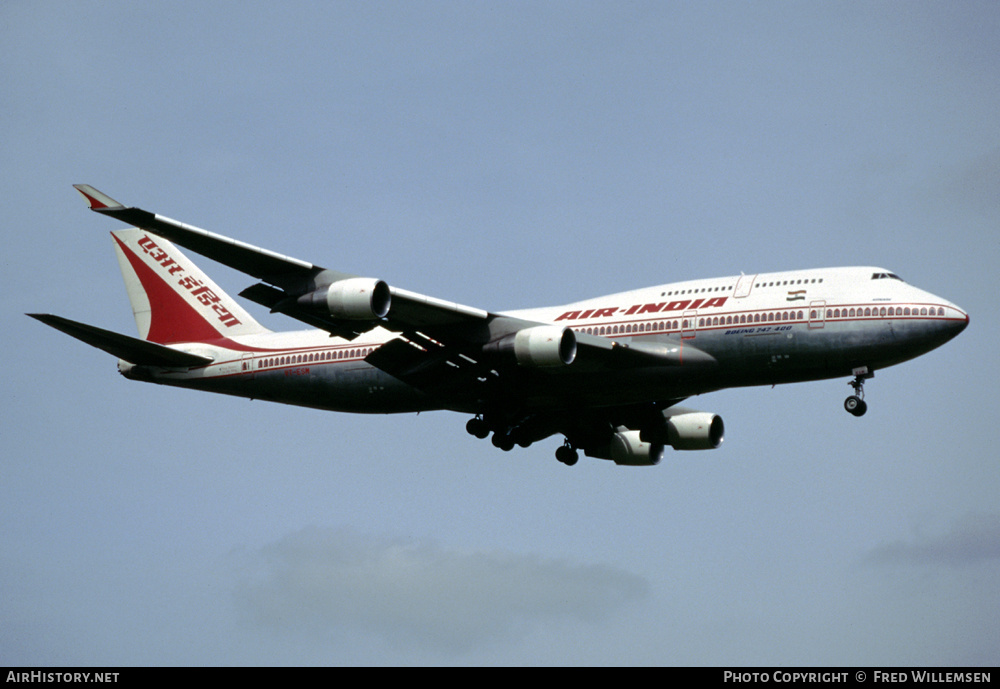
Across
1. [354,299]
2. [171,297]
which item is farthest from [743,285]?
[171,297]

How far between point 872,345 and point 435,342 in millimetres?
15329

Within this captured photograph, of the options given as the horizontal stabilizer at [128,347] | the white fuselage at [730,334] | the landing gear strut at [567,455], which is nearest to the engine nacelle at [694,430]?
the landing gear strut at [567,455]

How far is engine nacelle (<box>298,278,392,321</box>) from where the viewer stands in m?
42.8

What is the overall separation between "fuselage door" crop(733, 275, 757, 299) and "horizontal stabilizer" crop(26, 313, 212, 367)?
869 inches

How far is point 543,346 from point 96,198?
1510cm

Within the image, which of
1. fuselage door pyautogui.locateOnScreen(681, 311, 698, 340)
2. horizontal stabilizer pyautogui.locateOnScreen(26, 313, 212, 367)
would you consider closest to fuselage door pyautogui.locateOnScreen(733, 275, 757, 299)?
fuselage door pyautogui.locateOnScreen(681, 311, 698, 340)

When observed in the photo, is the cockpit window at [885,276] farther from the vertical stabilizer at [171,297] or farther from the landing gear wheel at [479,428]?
the vertical stabilizer at [171,297]

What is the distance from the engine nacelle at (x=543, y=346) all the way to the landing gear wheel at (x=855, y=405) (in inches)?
375

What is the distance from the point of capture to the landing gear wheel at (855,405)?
149ft

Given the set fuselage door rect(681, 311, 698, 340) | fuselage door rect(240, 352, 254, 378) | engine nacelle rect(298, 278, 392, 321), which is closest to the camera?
engine nacelle rect(298, 278, 392, 321)

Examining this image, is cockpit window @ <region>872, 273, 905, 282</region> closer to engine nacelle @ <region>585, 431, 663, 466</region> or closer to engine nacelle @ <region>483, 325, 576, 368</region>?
engine nacelle @ <region>483, 325, 576, 368</region>

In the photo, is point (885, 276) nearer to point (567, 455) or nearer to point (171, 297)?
point (567, 455)

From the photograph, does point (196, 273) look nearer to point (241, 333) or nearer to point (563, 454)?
point (241, 333)
